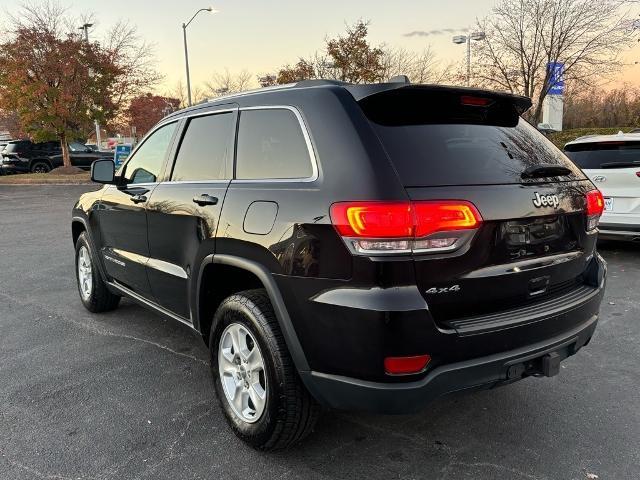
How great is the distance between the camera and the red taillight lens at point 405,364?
2152 millimetres

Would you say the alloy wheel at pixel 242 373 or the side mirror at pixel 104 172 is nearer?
the alloy wheel at pixel 242 373

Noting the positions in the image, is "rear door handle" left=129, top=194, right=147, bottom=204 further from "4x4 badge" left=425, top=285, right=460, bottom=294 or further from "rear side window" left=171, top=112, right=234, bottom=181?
"4x4 badge" left=425, top=285, right=460, bottom=294

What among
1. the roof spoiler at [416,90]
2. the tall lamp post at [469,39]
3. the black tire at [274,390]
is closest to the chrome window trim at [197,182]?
the black tire at [274,390]

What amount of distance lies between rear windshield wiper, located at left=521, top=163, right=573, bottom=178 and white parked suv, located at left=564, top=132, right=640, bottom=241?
431 centimetres

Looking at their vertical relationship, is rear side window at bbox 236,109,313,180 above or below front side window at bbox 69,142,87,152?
below

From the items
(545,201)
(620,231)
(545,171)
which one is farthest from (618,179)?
(545,201)

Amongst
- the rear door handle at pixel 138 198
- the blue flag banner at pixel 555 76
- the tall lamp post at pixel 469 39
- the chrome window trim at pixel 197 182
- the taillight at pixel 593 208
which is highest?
the tall lamp post at pixel 469 39

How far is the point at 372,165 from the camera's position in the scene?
7.27ft

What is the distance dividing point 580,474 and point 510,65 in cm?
2111

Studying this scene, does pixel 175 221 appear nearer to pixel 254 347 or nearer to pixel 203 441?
pixel 254 347

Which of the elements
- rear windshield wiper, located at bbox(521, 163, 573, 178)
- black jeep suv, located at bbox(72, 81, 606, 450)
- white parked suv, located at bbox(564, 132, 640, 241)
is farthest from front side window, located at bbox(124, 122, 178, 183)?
white parked suv, located at bbox(564, 132, 640, 241)

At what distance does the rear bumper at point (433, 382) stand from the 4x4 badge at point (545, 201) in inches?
25.8

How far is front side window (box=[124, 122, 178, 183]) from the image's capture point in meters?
3.84

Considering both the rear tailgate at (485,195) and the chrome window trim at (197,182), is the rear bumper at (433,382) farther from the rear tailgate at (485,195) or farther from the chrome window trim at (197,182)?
the chrome window trim at (197,182)
